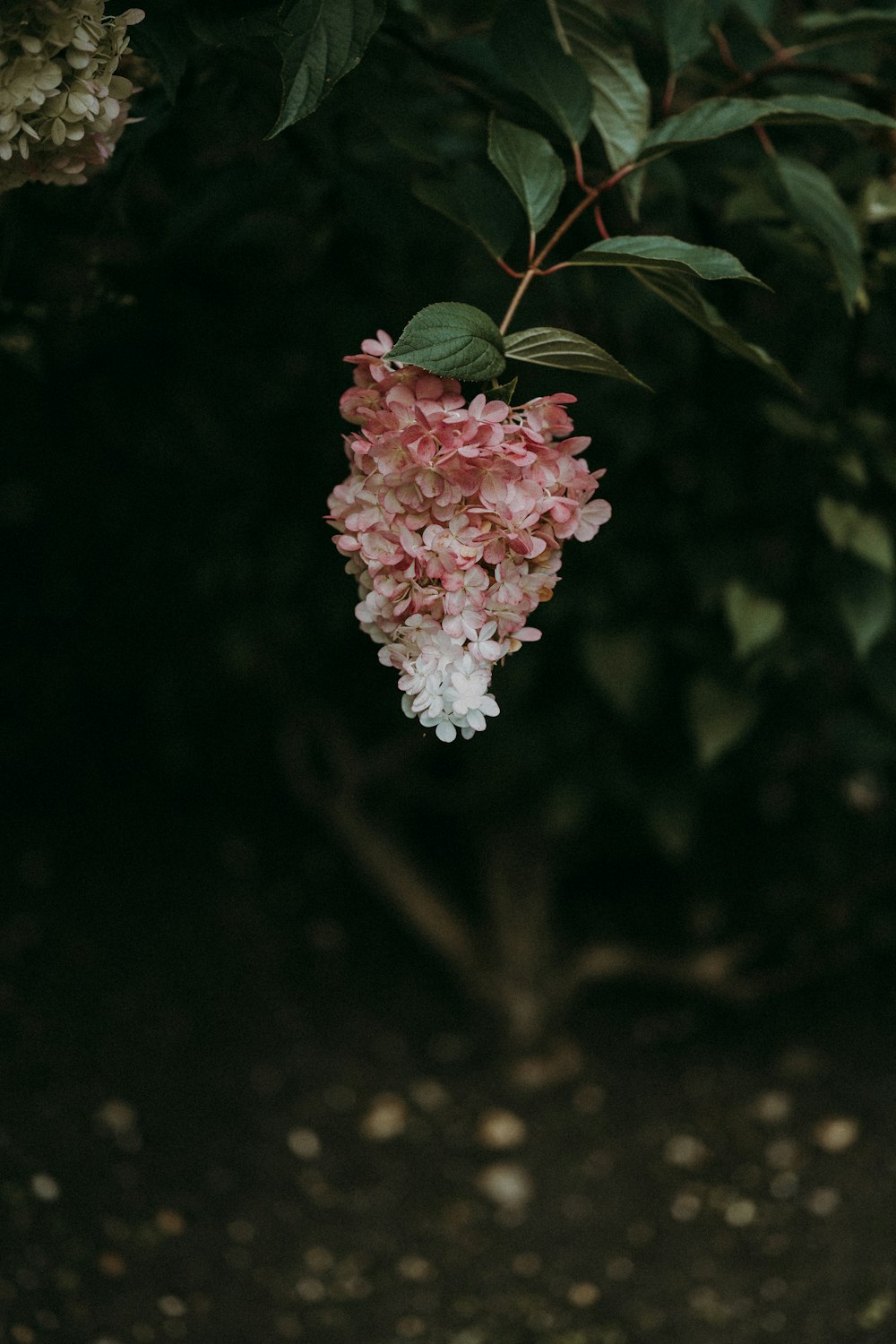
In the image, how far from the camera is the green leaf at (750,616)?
1.37 meters

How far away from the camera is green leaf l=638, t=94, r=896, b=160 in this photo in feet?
2.80

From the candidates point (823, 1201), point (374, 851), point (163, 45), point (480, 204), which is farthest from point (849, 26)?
point (823, 1201)

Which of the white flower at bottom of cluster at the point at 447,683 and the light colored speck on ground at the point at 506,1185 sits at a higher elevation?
the white flower at bottom of cluster at the point at 447,683

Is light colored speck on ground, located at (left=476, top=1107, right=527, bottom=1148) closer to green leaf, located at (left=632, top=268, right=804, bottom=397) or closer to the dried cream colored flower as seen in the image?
green leaf, located at (left=632, top=268, right=804, bottom=397)

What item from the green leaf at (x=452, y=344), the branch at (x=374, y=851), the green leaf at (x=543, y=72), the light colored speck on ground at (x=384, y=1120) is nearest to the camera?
the green leaf at (x=452, y=344)

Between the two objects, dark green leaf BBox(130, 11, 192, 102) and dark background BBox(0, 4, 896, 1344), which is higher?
dark green leaf BBox(130, 11, 192, 102)

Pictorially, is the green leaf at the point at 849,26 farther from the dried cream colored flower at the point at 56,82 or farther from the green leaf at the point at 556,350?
the dried cream colored flower at the point at 56,82

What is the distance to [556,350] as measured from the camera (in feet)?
2.58

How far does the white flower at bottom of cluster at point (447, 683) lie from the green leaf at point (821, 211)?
0.49 m

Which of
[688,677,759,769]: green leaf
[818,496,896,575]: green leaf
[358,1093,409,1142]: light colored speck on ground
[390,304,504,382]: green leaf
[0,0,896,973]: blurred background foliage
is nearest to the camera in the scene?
[390,304,504,382]: green leaf

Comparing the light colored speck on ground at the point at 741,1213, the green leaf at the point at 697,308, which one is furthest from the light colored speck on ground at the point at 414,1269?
the green leaf at the point at 697,308

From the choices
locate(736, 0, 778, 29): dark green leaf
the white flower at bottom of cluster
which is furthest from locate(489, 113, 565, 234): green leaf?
locate(736, 0, 778, 29): dark green leaf

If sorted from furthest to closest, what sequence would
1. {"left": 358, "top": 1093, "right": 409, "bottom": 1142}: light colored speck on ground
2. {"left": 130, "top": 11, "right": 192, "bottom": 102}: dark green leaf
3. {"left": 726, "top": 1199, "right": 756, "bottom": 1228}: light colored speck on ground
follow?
{"left": 358, "top": 1093, "right": 409, "bottom": 1142}: light colored speck on ground, {"left": 726, "top": 1199, "right": 756, "bottom": 1228}: light colored speck on ground, {"left": 130, "top": 11, "right": 192, "bottom": 102}: dark green leaf

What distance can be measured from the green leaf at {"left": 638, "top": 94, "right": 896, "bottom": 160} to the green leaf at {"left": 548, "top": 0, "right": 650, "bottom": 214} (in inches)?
1.1
